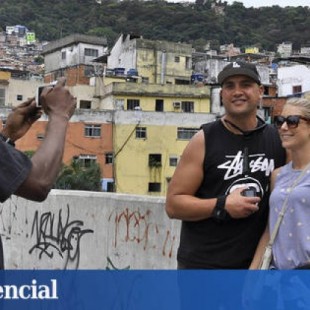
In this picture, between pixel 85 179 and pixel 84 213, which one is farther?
pixel 85 179

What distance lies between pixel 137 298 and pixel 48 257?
2155mm

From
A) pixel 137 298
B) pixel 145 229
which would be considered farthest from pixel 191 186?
pixel 145 229

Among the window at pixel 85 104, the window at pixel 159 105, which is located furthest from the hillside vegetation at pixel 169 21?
the window at pixel 159 105

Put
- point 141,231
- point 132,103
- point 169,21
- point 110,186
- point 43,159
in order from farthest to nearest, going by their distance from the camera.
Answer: point 169,21 → point 132,103 → point 110,186 → point 141,231 → point 43,159

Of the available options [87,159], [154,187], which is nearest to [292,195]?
[154,187]

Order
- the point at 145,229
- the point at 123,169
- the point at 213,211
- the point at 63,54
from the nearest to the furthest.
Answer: the point at 213,211
the point at 145,229
the point at 123,169
the point at 63,54

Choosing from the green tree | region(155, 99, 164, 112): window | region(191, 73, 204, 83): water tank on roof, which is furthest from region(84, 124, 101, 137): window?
region(191, 73, 204, 83): water tank on roof

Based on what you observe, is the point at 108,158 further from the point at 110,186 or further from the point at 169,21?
Answer: the point at 169,21

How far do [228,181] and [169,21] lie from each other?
5170 inches

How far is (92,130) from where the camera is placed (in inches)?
1786

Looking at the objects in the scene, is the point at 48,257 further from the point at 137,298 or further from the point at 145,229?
the point at 137,298

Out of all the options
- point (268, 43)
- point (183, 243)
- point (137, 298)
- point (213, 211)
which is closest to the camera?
point (213, 211)

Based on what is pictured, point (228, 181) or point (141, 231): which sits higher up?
point (228, 181)

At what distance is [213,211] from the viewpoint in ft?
10.0
